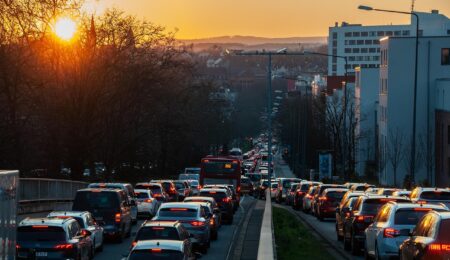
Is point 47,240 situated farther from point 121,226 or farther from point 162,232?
point 121,226

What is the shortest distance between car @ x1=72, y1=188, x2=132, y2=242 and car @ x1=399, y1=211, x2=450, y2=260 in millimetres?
17887

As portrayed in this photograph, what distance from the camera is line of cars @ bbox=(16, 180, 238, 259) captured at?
25.1 meters

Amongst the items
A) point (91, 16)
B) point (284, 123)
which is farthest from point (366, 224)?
point (284, 123)

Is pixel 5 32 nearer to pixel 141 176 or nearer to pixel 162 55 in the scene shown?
pixel 162 55

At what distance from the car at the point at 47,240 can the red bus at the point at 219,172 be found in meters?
42.5

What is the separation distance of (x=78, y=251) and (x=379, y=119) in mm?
79707

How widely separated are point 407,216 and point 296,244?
34.5ft

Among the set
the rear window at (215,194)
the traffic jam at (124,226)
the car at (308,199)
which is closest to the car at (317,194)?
the car at (308,199)

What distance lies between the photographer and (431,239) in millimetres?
18812

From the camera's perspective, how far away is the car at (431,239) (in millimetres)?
18359

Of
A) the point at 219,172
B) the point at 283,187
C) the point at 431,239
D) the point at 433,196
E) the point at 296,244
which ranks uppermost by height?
the point at 219,172

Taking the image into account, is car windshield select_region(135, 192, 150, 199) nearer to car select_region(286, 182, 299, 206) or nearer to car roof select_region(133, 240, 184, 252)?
car select_region(286, 182, 299, 206)

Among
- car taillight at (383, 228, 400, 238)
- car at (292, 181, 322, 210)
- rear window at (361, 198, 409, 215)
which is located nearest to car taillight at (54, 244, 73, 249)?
car taillight at (383, 228, 400, 238)

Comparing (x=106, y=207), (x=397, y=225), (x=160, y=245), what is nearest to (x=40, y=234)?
(x=160, y=245)
